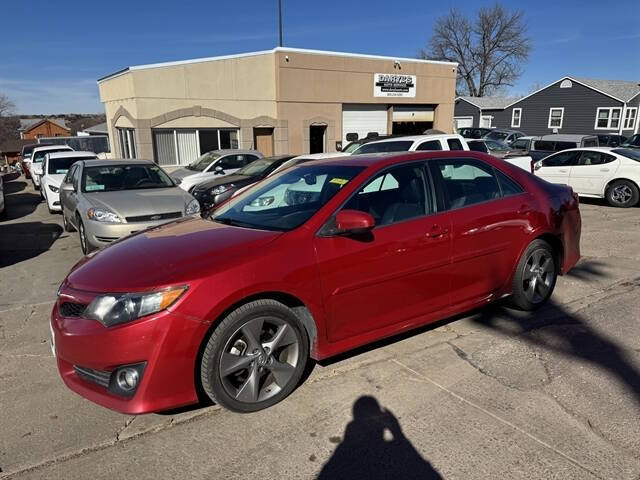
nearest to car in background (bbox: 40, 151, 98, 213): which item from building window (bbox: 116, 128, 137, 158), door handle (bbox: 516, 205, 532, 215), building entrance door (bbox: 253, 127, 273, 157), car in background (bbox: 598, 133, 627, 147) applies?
building window (bbox: 116, 128, 137, 158)

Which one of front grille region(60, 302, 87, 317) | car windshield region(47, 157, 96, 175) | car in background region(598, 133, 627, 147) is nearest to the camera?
front grille region(60, 302, 87, 317)

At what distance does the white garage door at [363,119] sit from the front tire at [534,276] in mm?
17035

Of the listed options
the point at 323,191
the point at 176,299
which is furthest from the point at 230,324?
the point at 323,191

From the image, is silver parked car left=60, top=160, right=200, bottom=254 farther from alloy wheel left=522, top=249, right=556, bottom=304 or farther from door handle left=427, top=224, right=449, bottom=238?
alloy wheel left=522, top=249, right=556, bottom=304

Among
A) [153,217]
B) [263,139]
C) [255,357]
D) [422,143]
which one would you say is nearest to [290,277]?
[255,357]

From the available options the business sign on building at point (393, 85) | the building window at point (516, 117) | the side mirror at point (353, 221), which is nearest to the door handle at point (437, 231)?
the side mirror at point (353, 221)

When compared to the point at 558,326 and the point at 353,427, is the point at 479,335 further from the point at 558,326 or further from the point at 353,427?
the point at 353,427

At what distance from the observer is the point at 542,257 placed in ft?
15.0

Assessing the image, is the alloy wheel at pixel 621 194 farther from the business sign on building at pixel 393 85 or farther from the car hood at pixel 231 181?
the business sign on building at pixel 393 85

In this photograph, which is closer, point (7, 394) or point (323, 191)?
point (7, 394)

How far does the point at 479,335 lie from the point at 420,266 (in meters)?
1.04

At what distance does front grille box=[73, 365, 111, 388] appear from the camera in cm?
275

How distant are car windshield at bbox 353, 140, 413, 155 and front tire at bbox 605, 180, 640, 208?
5.77 meters

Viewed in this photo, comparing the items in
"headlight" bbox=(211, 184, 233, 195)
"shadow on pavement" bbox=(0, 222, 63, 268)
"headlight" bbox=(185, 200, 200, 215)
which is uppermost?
"headlight" bbox=(185, 200, 200, 215)
